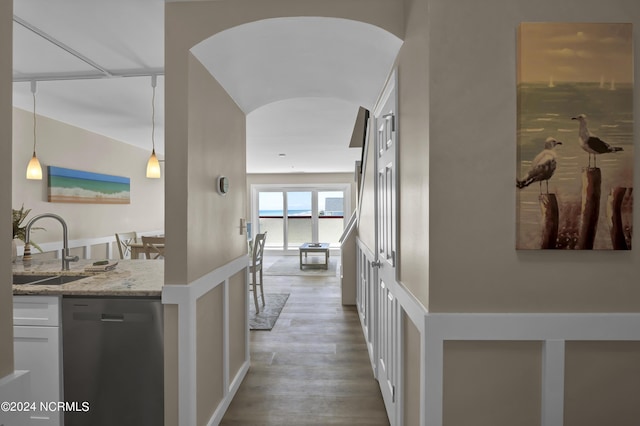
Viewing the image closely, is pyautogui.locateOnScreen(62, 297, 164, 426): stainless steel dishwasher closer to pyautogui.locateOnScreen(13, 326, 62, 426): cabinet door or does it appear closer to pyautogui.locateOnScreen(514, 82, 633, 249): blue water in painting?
pyautogui.locateOnScreen(13, 326, 62, 426): cabinet door

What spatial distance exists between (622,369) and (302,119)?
3745mm

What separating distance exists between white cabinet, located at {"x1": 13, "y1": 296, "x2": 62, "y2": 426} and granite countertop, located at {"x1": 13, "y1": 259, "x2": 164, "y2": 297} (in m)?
0.06

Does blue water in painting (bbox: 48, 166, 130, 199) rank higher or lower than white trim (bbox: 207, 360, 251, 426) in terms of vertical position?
higher

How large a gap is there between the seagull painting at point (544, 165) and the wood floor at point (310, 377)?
1.71 metres

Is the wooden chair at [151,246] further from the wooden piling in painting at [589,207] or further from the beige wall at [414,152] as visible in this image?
the wooden piling in painting at [589,207]

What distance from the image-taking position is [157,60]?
105 inches

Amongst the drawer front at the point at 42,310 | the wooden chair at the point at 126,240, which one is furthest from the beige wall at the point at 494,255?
the wooden chair at the point at 126,240

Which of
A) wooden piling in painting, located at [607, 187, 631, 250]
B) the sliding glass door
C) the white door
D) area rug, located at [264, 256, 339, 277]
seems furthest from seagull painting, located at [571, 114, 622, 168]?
the sliding glass door

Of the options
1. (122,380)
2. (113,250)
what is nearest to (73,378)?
(122,380)

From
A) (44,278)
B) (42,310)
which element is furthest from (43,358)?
(44,278)

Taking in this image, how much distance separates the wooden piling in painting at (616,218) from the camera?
1280 millimetres

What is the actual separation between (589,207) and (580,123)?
1.02 feet

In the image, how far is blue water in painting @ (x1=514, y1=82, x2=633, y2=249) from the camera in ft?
4.18

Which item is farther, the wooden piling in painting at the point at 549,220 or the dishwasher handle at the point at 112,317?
the dishwasher handle at the point at 112,317
